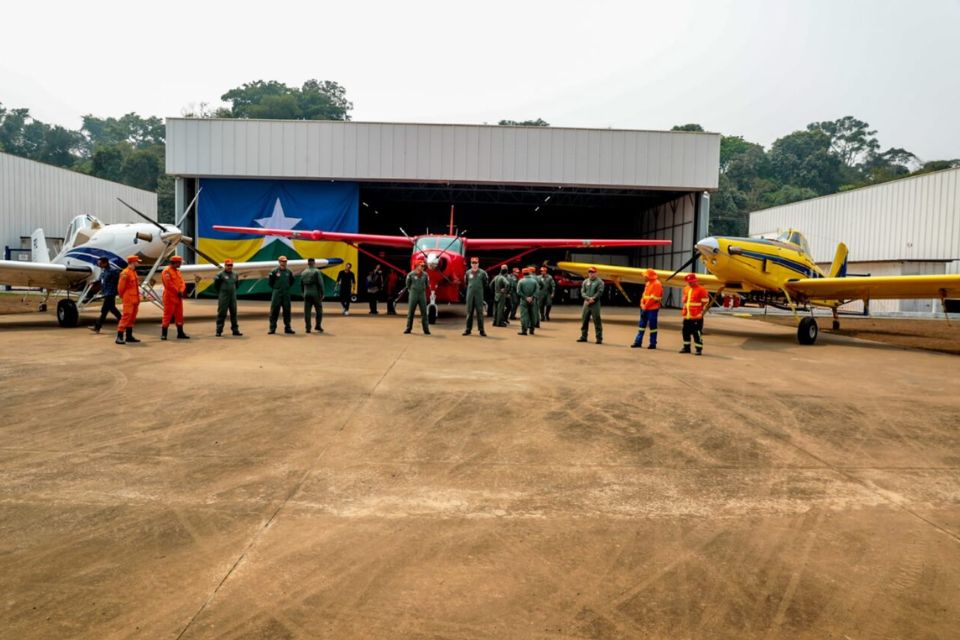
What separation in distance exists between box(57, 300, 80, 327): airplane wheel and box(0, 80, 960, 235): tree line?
174 feet

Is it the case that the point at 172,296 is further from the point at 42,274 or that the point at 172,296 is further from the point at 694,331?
the point at 694,331

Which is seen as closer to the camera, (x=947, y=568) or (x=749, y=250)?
(x=947, y=568)

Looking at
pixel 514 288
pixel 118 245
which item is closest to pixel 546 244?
pixel 514 288

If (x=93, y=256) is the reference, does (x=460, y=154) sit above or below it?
above

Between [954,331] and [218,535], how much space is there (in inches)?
935

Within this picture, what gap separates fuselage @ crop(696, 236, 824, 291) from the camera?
14.0m

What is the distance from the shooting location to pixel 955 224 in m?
26.6

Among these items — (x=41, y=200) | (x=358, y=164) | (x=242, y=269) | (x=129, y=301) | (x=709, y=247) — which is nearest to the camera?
(x=129, y=301)

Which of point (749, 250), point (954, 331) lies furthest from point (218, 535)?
point (954, 331)

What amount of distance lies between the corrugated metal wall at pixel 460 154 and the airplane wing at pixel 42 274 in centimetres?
1155

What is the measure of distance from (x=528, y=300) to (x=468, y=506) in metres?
11.1

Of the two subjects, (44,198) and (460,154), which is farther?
(44,198)

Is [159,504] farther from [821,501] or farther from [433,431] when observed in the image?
[821,501]

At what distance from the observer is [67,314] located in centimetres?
1416
